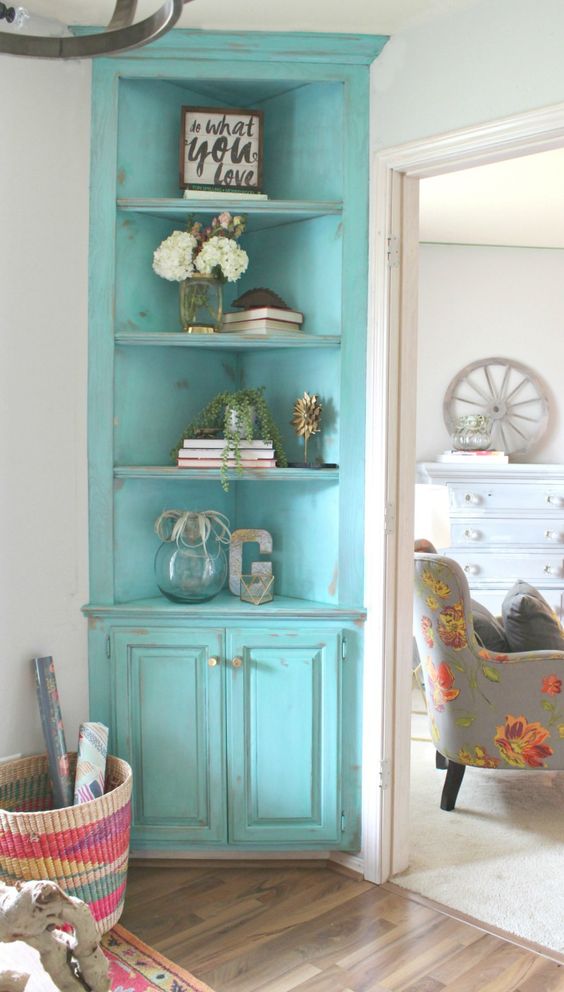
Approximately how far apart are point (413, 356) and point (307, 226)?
58 cm

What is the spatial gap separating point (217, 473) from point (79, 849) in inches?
45.3

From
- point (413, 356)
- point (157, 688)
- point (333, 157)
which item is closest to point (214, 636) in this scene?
point (157, 688)

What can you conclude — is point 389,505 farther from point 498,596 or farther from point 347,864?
point 498,596

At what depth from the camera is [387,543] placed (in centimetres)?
284

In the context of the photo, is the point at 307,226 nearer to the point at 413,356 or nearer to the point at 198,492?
the point at 413,356

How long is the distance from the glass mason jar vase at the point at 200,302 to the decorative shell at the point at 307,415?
1.19ft

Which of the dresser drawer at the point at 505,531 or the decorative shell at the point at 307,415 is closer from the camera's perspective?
the decorative shell at the point at 307,415

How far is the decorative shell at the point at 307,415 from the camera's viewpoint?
9.64ft

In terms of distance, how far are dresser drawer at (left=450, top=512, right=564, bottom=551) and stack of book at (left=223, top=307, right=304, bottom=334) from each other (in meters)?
2.49

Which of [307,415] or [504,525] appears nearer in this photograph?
[307,415]

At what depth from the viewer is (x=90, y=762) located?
2.66 metres

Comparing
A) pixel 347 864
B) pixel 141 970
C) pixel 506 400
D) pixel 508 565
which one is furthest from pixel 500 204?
pixel 141 970

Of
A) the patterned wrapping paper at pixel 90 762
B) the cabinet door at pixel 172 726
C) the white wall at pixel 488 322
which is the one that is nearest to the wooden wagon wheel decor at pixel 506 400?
the white wall at pixel 488 322

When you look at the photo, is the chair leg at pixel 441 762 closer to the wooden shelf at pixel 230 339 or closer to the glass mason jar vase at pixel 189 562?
the glass mason jar vase at pixel 189 562
